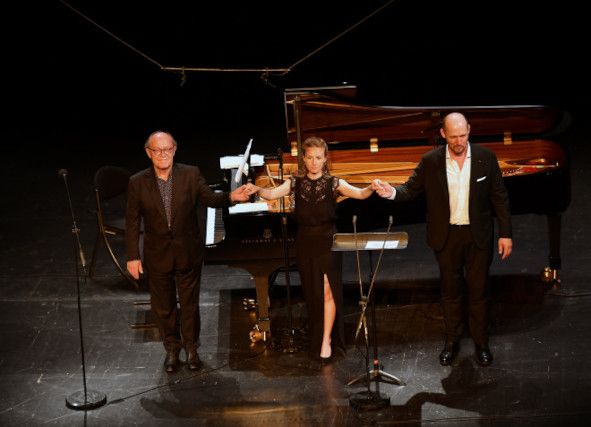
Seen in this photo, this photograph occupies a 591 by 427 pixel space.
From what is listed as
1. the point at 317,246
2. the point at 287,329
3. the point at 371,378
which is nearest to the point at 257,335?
the point at 287,329

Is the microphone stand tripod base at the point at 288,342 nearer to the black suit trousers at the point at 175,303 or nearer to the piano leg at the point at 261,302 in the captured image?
the piano leg at the point at 261,302

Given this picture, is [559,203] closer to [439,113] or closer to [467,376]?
[439,113]

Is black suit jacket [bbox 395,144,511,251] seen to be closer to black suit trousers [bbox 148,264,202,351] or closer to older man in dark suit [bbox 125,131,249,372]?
older man in dark suit [bbox 125,131,249,372]

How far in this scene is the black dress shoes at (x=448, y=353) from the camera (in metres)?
6.30

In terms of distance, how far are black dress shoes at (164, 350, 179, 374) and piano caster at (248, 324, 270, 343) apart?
55 centimetres

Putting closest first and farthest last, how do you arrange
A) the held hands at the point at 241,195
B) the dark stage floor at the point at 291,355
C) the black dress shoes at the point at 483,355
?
the dark stage floor at the point at 291,355 → the held hands at the point at 241,195 → the black dress shoes at the point at 483,355

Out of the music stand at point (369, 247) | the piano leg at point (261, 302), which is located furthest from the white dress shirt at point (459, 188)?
the piano leg at point (261, 302)

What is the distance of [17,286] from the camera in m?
7.71

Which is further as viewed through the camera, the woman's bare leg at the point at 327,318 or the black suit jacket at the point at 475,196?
the woman's bare leg at the point at 327,318

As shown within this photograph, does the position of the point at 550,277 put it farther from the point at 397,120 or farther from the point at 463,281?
the point at 397,120

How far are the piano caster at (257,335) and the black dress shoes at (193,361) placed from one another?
455 millimetres

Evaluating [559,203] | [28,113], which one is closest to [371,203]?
[559,203]

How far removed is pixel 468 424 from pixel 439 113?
250cm

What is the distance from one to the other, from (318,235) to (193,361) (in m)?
1.13
